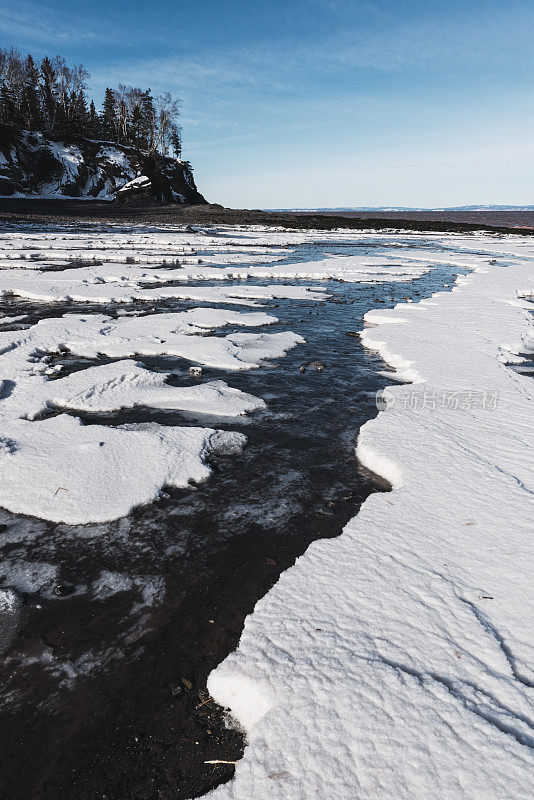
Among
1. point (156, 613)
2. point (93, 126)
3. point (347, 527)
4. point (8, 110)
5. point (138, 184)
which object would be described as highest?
point (93, 126)

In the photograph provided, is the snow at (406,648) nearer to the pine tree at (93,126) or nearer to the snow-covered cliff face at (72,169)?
the snow-covered cliff face at (72,169)

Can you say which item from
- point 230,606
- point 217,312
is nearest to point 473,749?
point 230,606

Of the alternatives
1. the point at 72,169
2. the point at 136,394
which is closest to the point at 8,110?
the point at 72,169

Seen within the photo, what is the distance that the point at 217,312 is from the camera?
24.5ft

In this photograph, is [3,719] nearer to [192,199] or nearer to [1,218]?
[1,218]

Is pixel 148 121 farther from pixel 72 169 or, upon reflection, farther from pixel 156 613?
pixel 156 613

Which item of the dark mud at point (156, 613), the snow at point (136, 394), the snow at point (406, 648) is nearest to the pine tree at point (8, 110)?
the snow at point (136, 394)

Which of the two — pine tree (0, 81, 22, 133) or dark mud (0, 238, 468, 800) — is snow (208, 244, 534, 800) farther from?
pine tree (0, 81, 22, 133)

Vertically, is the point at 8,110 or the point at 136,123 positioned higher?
the point at 136,123

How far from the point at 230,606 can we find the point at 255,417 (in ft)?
6.64

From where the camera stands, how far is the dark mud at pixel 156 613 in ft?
4.68

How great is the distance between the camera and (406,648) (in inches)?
66.2

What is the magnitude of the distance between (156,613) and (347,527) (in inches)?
41.1

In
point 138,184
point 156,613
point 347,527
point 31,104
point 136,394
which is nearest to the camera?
point 156,613
